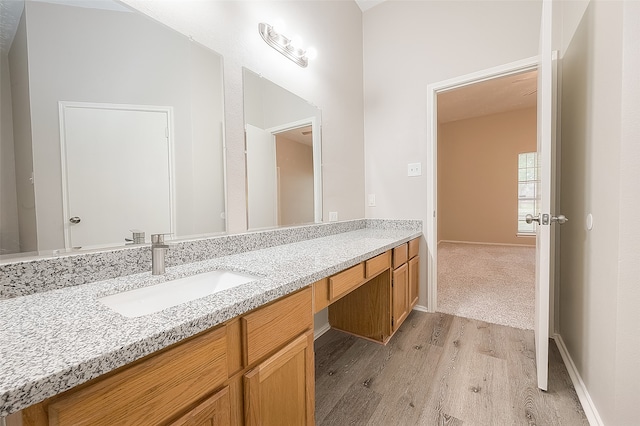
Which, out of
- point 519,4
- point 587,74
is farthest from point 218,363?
point 519,4

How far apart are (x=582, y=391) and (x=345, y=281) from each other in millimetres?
1342

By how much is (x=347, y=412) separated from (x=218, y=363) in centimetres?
94

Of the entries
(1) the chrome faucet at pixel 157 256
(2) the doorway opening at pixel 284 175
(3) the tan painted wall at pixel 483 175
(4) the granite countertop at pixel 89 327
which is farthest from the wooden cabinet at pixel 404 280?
(3) the tan painted wall at pixel 483 175

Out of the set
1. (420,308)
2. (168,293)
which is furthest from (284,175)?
(420,308)

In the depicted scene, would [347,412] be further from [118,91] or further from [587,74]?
[587,74]

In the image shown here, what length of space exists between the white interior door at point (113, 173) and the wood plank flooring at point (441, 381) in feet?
4.01

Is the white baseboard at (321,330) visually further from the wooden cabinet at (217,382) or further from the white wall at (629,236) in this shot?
the white wall at (629,236)

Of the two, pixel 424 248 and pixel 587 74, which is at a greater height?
pixel 587 74

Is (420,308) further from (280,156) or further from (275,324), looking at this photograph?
(275,324)

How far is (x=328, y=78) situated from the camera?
7.26ft

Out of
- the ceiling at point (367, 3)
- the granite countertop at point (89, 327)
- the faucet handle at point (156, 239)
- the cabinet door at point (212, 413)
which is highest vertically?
the ceiling at point (367, 3)

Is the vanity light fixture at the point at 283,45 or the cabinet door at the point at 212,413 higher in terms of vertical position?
the vanity light fixture at the point at 283,45

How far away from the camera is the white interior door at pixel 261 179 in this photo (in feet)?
5.04

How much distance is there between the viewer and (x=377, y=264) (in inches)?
62.7
